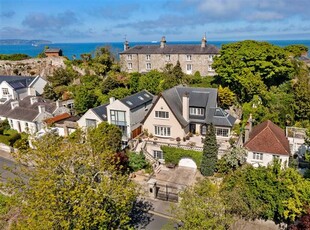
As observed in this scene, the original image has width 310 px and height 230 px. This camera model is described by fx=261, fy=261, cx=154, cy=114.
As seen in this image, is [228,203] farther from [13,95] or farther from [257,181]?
[13,95]

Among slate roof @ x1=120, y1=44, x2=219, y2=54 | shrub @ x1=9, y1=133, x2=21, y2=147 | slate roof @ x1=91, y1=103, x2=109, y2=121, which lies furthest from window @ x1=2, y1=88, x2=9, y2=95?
slate roof @ x1=120, y1=44, x2=219, y2=54

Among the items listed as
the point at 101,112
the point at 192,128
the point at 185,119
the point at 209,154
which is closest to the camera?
the point at 209,154

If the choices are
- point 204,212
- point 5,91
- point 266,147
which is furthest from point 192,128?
point 5,91

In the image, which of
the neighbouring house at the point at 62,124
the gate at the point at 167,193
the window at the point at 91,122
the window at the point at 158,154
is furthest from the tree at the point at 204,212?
the neighbouring house at the point at 62,124

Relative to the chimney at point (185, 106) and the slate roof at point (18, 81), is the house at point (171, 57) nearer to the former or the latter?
the slate roof at point (18, 81)

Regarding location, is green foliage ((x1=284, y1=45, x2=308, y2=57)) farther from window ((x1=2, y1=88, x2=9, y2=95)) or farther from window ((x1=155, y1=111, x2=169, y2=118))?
window ((x1=2, y1=88, x2=9, y2=95))

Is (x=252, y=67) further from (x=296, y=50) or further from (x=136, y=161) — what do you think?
(x=136, y=161)
